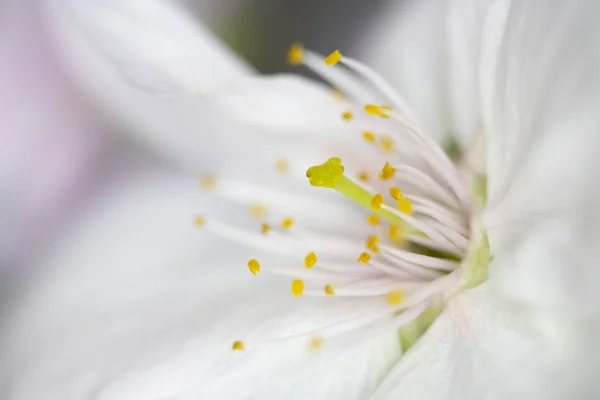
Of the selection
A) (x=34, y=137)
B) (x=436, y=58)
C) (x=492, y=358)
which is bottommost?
(x=492, y=358)

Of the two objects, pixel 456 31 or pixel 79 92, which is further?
pixel 79 92

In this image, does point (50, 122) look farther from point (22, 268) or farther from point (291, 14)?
point (291, 14)

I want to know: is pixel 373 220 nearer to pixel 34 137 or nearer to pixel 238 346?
pixel 238 346

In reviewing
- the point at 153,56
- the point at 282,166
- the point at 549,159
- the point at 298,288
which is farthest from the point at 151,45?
the point at 549,159

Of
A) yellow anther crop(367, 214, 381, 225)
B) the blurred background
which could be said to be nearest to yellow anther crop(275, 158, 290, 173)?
yellow anther crop(367, 214, 381, 225)

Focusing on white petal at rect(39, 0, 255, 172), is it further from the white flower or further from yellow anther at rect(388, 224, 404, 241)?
yellow anther at rect(388, 224, 404, 241)

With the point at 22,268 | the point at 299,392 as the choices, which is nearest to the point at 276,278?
the point at 299,392

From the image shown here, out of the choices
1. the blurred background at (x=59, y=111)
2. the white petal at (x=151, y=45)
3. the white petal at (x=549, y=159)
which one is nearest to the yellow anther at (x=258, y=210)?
the white petal at (x=151, y=45)
